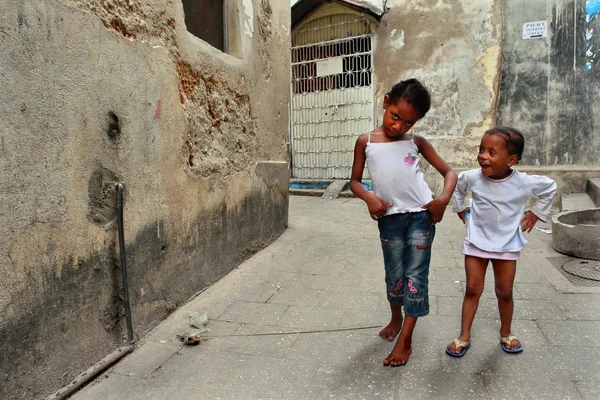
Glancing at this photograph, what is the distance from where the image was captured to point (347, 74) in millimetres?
9133

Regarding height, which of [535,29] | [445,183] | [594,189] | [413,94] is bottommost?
[594,189]

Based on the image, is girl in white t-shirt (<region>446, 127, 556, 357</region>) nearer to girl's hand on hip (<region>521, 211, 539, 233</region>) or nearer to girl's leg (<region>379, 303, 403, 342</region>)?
girl's hand on hip (<region>521, 211, 539, 233</region>)

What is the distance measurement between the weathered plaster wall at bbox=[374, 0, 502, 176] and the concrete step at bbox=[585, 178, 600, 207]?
173cm

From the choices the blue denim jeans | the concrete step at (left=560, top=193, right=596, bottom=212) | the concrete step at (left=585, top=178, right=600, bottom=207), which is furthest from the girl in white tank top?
the concrete step at (left=585, top=178, right=600, bottom=207)

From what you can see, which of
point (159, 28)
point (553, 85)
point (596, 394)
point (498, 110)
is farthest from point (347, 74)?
point (596, 394)

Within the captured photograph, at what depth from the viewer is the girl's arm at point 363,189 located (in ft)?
7.95

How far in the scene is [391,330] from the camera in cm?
277

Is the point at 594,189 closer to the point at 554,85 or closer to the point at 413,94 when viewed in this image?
the point at 554,85

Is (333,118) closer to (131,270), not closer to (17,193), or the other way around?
(131,270)

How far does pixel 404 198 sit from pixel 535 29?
21.9ft

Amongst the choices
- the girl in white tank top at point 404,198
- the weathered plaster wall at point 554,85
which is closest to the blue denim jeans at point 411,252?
the girl in white tank top at point 404,198

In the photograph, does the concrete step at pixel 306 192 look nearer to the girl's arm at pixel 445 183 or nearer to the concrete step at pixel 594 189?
the concrete step at pixel 594 189

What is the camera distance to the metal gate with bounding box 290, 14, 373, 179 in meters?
9.01

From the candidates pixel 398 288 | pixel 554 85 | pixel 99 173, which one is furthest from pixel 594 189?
pixel 99 173
